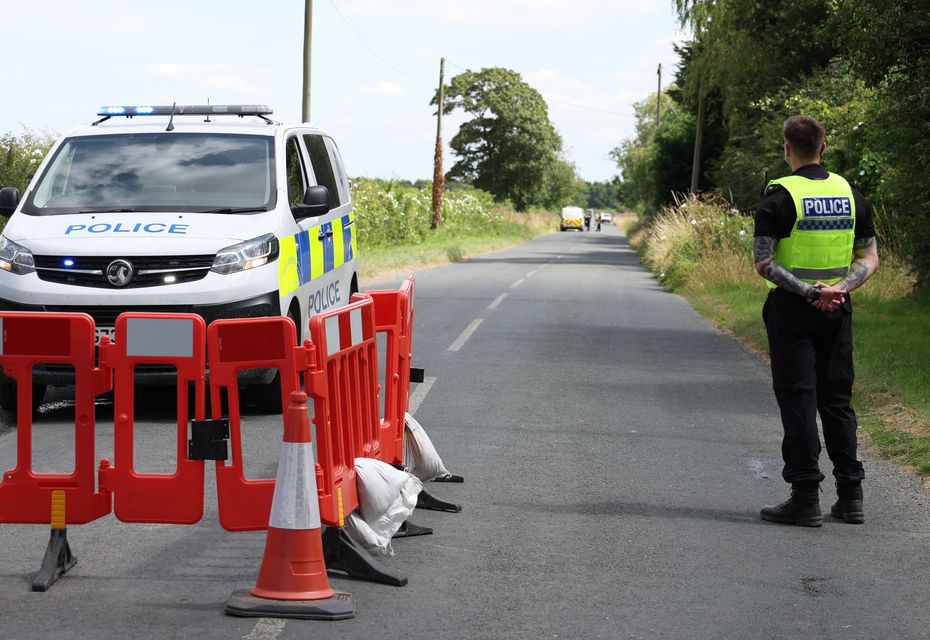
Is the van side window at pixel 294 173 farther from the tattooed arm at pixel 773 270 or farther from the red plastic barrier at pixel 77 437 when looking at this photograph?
the red plastic barrier at pixel 77 437

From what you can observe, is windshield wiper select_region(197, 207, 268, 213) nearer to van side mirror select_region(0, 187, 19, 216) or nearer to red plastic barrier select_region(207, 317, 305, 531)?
van side mirror select_region(0, 187, 19, 216)

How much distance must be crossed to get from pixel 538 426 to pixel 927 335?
7536 mm

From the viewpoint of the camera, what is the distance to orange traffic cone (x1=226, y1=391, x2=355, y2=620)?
483 centimetres

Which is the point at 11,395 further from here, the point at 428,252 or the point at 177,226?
the point at 428,252

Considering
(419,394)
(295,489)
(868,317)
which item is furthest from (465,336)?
(295,489)

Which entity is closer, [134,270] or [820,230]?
[820,230]

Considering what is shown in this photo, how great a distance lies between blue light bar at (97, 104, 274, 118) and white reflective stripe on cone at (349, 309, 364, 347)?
5435 millimetres

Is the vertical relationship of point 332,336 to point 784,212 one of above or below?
below

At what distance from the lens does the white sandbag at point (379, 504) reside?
5551 millimetres

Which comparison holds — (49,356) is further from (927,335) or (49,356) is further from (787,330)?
(927,335)

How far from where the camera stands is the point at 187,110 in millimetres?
10859

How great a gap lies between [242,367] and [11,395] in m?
4.67

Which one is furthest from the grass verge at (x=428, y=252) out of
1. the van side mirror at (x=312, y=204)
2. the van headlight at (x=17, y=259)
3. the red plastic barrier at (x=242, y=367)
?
the red plastic barrier at (x=242, y=367)

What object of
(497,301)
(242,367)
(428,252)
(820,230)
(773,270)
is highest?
(820,230)
